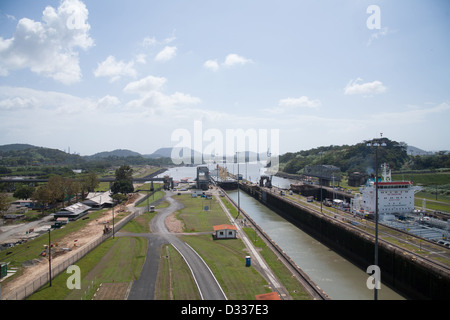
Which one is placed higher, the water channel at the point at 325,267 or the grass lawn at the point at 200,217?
the grass lawn at the point at 200,217

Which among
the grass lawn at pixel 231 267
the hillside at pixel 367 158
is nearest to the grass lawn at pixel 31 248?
the grass lawn at pixel 231 267

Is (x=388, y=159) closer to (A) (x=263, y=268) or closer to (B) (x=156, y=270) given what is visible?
(A) (x=263, y=268)

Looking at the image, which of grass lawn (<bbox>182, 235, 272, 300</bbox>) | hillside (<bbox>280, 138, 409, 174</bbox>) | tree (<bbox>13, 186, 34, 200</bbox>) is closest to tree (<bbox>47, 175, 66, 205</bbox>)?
tree (<bbox>13, 186, 34, 200</bbox>)

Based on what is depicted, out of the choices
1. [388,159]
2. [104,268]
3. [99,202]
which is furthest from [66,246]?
[388,159]

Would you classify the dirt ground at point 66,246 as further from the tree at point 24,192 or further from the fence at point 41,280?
the tree at point 24,192

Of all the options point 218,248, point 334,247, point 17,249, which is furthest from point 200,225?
point 17,249

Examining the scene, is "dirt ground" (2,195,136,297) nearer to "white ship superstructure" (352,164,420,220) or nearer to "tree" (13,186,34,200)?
"tree" (13,186,34,200)
